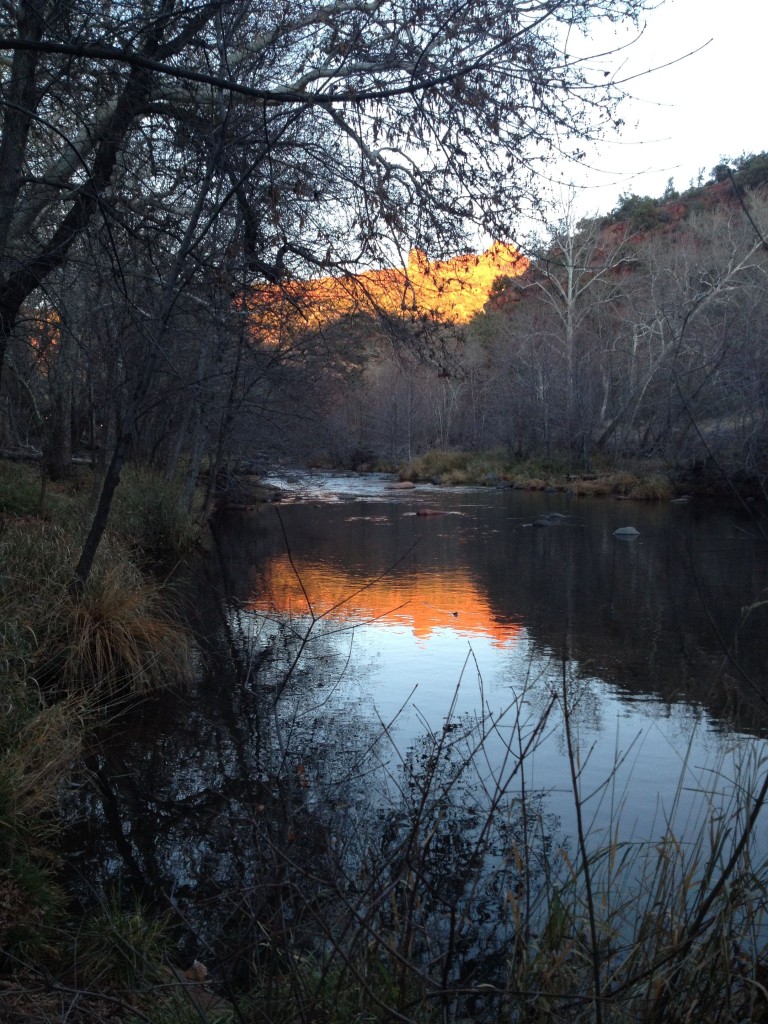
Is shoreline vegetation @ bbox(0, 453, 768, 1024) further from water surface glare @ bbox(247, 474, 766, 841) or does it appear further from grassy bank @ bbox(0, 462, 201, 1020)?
water surface glare @ bbox(247, 474, 766, 841)

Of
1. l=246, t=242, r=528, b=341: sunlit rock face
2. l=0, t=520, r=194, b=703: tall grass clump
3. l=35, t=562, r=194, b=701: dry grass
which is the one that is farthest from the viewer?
l=35, t=562, r=194, b=701: dry grass

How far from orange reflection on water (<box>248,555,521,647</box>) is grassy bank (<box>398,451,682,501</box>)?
52.7 ft

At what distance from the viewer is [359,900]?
2.37 meters

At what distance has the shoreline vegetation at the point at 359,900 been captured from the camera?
253 centimetres

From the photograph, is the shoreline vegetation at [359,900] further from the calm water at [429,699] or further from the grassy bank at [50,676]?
the calm water at [429,699]

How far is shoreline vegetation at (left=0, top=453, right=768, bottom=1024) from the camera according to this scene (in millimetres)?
2529

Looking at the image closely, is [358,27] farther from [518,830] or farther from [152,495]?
[152,495]

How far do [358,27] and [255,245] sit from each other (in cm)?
231

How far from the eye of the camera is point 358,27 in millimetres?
5875

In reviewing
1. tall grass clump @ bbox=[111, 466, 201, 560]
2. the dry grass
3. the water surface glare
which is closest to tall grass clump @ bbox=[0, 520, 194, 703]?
the dry grass

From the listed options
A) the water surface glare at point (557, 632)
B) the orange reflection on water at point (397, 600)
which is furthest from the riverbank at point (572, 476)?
the orange reflection on water at point (397, 600)

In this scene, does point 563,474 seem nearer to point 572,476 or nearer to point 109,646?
point 572,476

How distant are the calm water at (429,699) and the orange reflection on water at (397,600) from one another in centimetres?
6

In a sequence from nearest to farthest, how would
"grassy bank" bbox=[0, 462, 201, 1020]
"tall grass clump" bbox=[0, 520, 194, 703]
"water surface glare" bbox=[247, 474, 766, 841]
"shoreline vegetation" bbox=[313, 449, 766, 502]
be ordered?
"grassy bank" bbox=[0, 462, 201, 1020] → "water surface glare" bbox=[247, 474, 766, 841] → "tall grass clump" bbox=[0, 520, 194, 703] → "shoreline vegetation" bbox=[313, 449, 766, 502]
